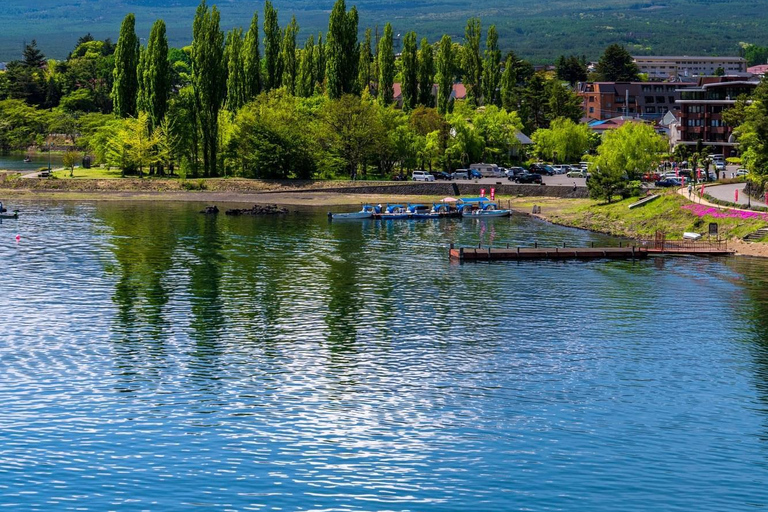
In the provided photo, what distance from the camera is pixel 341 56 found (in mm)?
174125

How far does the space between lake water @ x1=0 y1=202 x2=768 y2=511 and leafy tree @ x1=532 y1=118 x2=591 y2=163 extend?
9628cm

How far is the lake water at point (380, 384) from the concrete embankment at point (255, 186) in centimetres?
5968

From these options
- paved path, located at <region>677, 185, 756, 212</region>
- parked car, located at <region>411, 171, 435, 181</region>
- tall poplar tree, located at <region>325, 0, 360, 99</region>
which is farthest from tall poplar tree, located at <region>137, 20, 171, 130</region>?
paved path, located at <region>677, 185, 756, 212</region>

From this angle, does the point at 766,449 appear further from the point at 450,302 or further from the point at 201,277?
the point at 201,277

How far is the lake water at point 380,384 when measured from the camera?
45.3m

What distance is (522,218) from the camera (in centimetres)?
13550

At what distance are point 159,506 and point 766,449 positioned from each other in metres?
27.9

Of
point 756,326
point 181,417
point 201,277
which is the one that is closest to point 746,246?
point 756,326

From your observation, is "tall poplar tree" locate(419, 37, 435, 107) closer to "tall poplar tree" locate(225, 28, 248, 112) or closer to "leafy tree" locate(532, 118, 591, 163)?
"leafy tree" locate(532, 118, 591, 163)

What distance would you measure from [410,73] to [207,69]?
4119 cm

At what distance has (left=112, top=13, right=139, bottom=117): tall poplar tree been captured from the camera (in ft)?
553

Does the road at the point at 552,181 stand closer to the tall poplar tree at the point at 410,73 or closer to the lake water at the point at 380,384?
the tall poplar tree at the point at 410,73

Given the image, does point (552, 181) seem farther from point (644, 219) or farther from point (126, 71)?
point (126, 71)

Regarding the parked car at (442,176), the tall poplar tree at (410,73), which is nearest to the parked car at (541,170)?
the parked car at (442,176)
